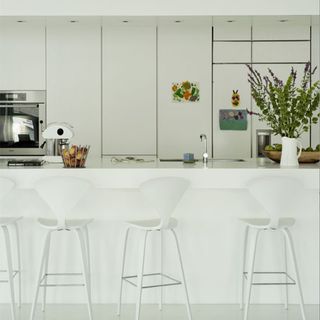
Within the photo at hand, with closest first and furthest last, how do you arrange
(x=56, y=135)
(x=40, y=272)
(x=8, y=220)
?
(x=40, y=272)
(x=8, y=220)
(x=56, y=135)

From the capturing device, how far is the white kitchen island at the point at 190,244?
15.1 ft

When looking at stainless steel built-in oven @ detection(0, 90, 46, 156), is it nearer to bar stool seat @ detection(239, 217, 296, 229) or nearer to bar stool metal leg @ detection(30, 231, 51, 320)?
bar stool metal leg @ detection(30, 231, 51, 320)

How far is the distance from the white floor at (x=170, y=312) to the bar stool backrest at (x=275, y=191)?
84 cm

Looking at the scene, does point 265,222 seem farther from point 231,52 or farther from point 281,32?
point 281,32

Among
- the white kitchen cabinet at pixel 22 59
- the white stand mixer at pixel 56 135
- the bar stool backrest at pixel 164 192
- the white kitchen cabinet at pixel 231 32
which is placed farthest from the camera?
the white kitchen cabinet at pixel 22 59

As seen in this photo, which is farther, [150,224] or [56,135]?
[56,135]

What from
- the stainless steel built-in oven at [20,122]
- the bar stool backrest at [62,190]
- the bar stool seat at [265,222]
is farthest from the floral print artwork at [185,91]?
the bar stool backrest at [62,190]

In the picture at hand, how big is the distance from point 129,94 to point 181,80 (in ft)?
1.82

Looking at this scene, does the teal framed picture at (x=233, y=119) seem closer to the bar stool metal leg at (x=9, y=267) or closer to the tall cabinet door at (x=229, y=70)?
the tall cabinet door at (x=229, y=70)

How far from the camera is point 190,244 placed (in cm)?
467

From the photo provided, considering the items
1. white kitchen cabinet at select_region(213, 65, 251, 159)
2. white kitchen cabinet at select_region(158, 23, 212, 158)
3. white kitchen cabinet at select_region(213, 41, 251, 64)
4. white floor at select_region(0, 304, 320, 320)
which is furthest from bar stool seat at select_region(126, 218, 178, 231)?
white kitchen cabinet at select_region(213, 41, 251, 64)

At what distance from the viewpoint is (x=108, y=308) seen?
464 centimetres

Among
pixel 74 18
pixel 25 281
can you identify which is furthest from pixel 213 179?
pixel 74 18

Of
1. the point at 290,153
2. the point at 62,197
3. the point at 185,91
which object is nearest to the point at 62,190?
the point at 62,197
